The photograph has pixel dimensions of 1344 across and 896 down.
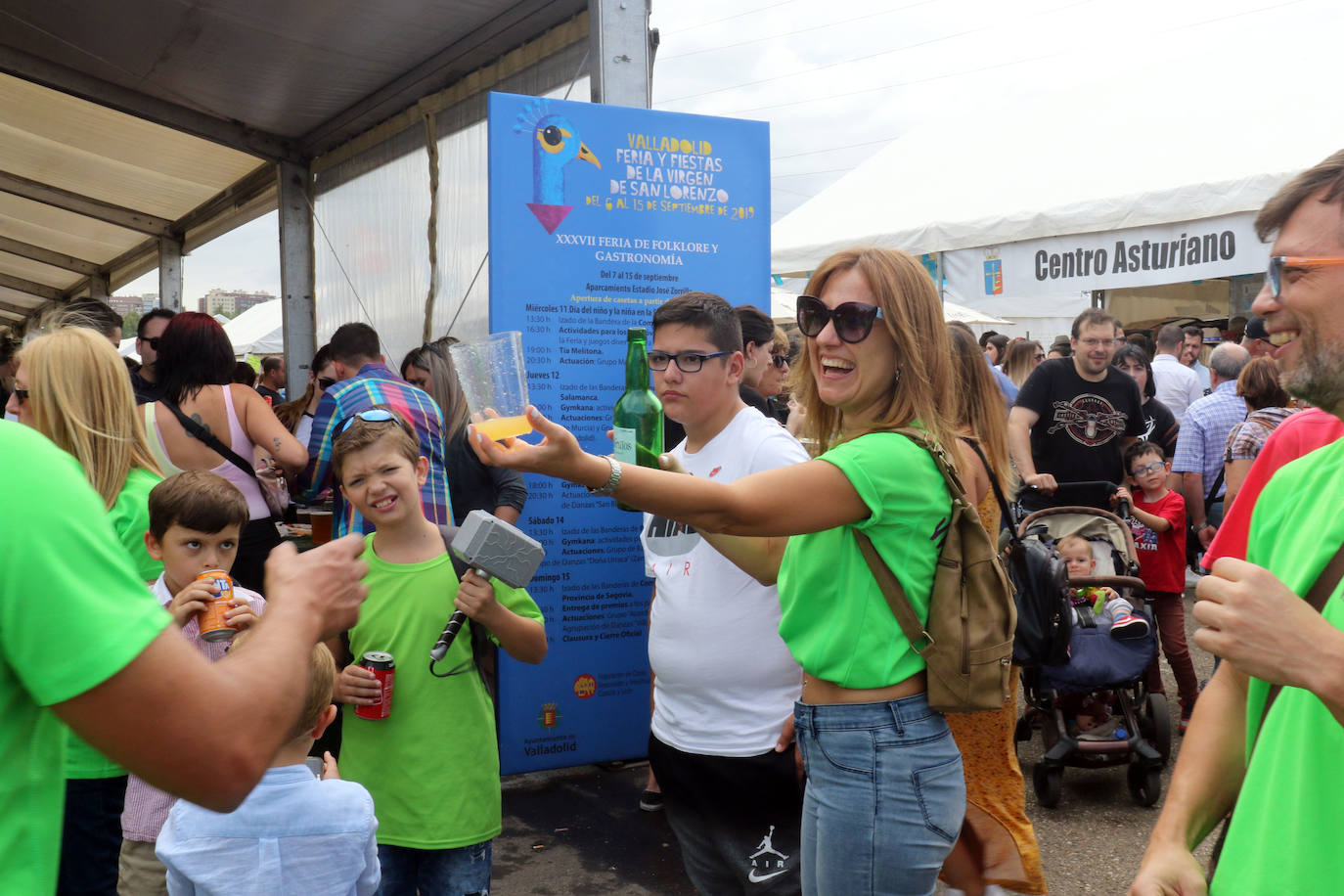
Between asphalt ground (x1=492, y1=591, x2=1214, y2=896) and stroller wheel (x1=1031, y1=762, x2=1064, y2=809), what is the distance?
0.05 metres

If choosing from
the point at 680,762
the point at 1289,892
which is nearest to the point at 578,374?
the point at 680,762

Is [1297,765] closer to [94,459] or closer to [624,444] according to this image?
[624,444]

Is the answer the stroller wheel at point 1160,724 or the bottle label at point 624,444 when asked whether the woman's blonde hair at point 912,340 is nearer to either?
the bottle label at point 624,444

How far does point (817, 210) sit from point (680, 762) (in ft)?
33.5

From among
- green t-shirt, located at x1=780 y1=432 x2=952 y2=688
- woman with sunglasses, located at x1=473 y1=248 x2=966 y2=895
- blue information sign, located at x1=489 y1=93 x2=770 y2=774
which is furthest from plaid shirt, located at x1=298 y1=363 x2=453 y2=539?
green t-shirt, located at x1=780 y1=432 x2=952 y2=688

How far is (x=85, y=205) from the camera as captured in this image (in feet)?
40.6

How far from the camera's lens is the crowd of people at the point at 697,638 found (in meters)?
1.11

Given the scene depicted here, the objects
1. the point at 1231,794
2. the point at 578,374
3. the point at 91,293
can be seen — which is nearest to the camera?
the point at 1231,794

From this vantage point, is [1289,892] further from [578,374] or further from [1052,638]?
[578,374]

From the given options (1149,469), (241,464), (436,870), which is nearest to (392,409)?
(241,464)

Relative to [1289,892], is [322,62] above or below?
above

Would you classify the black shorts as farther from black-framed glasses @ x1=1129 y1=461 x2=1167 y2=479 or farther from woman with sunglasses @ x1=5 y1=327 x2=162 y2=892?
black-framed glasses @ x1=1129 y1=461 x2=1167 y2=479

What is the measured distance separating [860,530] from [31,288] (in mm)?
20573

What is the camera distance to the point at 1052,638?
340cm
